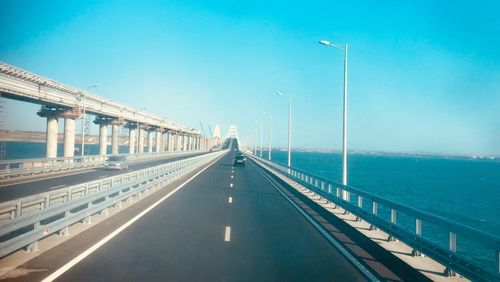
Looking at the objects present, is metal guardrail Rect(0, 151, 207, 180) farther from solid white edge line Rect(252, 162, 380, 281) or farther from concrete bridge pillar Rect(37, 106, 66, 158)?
solid white edge line Rect(252, 162, 380, 281)

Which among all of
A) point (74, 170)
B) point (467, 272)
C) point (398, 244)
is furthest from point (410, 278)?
point (74, 170)

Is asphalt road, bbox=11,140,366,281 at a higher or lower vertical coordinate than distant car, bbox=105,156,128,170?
lower

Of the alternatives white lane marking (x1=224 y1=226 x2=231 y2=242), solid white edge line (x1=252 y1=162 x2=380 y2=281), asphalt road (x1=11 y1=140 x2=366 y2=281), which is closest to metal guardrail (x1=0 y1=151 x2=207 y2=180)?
asphalt road (x1=11 y1=140 x2=366 y2=281)

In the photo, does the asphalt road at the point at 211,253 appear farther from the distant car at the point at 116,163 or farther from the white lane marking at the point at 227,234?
the distant car at the point at 116,163

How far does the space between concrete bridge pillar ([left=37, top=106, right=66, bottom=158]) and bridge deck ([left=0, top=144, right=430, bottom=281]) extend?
99.2 ft

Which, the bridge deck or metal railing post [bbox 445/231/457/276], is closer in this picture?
metal railing post [bbox 445/231/457/276]

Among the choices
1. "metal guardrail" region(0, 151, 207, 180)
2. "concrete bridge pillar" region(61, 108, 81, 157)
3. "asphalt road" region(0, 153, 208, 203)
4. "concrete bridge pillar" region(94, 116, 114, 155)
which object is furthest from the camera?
"concrete bridge pillar" region(94, 116, 114, 155)

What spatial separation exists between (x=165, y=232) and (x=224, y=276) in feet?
14.4

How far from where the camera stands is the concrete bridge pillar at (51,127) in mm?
41000

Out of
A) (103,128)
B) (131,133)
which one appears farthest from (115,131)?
(131,133)

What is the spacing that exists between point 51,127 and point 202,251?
129 feet

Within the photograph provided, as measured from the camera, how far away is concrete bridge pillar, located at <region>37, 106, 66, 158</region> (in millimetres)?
41000

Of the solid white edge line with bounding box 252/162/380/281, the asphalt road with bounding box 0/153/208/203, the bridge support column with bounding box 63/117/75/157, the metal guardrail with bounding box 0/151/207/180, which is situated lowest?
the solid white edge line with bounding box 252/162/380/281

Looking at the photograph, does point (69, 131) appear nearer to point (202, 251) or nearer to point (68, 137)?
point (68, 137)
